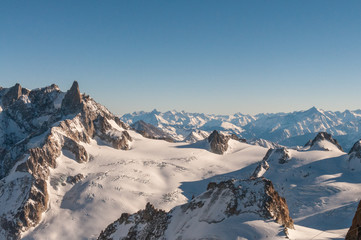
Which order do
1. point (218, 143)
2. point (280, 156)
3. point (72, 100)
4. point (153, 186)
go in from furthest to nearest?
point (218, 143)
point (72, 100)
point (280, 156)
point (153, 186)

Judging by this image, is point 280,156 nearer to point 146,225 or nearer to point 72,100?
point 146,225

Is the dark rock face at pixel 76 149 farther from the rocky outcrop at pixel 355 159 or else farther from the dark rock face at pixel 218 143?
the rocky outcrop at pixel 355 159

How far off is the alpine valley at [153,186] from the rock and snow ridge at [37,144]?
1.56 ft

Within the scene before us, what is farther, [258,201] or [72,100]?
[72,100]

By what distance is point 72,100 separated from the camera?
578 feet

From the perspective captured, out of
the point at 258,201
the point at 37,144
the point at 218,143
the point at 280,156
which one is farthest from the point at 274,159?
the point at 37,144

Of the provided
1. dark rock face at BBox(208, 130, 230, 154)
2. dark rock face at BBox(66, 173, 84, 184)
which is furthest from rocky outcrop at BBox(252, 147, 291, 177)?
dark rock face at BBox(66, 173, 84, 184)

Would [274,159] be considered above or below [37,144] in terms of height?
below

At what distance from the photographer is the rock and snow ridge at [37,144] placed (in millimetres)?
100688

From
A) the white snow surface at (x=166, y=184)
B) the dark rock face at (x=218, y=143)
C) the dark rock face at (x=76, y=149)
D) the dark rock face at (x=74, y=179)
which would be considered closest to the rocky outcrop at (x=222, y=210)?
the white snow surface at (x=166, y=184)

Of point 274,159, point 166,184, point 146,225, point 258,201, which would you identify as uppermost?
point 258,201

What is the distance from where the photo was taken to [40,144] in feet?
436

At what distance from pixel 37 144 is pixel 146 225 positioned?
348ft

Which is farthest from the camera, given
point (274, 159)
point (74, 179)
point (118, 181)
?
point (274, 159)
